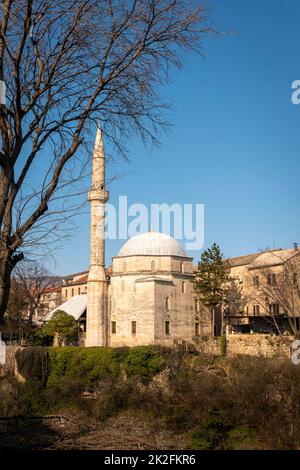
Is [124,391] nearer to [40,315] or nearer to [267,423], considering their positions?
[267,423]

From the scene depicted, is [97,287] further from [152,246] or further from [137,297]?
[152,246]

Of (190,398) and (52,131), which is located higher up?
(52,131)

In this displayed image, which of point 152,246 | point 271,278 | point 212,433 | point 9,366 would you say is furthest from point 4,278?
point 152,246

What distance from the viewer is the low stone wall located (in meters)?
26.0

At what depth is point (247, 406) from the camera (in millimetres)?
13781

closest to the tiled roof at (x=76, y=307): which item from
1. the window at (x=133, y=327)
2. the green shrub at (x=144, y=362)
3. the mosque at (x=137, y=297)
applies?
the mosque at (x=137, y=297)

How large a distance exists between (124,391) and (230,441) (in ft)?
27.0

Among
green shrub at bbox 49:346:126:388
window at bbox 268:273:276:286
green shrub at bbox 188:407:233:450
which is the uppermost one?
window at bbox 268:273:276:286

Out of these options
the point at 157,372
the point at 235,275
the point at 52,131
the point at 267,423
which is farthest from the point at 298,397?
the point at 235,275

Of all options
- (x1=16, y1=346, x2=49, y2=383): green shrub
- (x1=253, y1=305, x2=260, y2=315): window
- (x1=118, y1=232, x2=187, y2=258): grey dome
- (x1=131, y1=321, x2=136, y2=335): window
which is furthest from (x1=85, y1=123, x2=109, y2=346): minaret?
(x1=253, y1=305, x2=260, y2=315): window

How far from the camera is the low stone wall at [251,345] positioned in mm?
26006

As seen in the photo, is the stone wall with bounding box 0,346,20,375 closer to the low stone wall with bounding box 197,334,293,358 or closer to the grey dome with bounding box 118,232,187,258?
the low stone wall with bounding box 197,334,293,358

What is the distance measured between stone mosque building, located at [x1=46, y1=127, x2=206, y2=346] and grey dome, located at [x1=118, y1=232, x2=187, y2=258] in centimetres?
7
